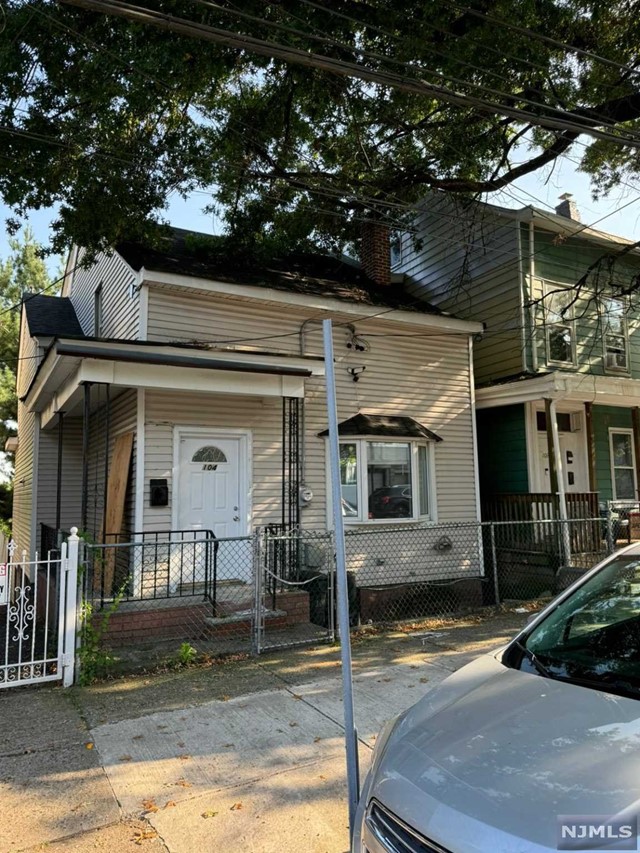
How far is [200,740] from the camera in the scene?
436cm

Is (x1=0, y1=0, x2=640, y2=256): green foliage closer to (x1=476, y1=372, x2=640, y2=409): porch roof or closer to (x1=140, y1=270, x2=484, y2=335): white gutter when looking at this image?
(x1=140, y1=270, x2=484, y2=335): white gutter

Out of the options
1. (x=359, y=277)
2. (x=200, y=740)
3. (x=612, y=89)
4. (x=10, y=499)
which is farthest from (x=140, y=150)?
(x=10, y=499)

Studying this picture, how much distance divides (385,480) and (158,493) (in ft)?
13.5

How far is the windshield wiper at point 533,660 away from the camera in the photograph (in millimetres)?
2719

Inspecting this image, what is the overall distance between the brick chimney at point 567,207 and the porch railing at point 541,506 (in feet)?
25.7

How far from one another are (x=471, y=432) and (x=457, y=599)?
3.32 metres

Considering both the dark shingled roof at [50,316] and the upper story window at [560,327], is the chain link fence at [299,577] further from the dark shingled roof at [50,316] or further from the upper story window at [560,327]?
the dark shingled roof at [50,316]

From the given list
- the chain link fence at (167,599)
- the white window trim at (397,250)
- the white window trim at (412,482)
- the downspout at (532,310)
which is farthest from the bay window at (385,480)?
the white window trim at (397,250)

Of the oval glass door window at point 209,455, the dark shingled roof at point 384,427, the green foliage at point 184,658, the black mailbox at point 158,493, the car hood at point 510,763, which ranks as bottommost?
the green foliage at point 184,658

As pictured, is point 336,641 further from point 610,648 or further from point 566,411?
point 566,411

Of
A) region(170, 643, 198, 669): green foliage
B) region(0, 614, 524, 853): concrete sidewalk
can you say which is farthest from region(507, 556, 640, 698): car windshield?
region(170, 643, 198, 669): green foliage

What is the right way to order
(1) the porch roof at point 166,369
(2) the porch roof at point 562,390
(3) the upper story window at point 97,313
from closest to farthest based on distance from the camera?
(1) the porch roof at point 166,369, (2) the porch roof at point 562,390, (3) the upper story window at point 97,313

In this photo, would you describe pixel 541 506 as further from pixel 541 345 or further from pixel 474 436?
pixel 541 345

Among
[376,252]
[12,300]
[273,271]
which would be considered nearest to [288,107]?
[273,271]
